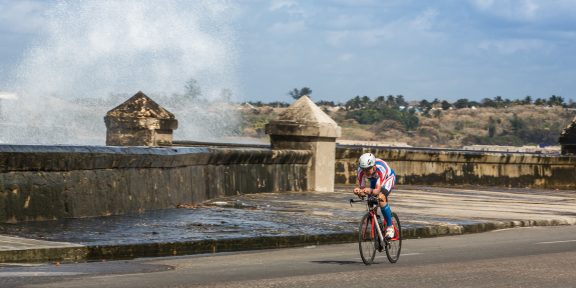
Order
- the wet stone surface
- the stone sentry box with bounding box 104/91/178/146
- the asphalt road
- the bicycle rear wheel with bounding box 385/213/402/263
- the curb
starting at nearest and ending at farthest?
the asphalt road → the curb → the bicycle rear wheel with bounding box 385/213/402/263 → the wet stone surface → the stone sentry box with bounding box 104/91/178/146

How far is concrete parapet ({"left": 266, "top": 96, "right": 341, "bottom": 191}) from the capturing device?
25375 mm

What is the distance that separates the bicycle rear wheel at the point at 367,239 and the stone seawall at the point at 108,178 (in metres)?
4.31

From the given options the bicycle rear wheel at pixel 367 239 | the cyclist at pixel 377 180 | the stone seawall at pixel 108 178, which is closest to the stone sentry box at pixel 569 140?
the stone seawall at pixel 108 178

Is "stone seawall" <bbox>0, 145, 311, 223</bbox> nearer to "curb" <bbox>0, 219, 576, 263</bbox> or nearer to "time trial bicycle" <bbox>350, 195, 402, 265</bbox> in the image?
"curb" <bbox>0, 219, 576, 263</bbox>

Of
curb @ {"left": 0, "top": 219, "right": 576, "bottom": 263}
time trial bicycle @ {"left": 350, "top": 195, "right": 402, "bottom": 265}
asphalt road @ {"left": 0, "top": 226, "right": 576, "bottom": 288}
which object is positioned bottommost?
asphalt road @ {"left": 0, "top": 226, "right": 576, "bottom": 288}

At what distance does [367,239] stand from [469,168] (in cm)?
1943

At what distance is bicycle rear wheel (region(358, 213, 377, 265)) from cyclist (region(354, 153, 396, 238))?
0.62 ft

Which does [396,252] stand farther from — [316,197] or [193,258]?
[316,197]

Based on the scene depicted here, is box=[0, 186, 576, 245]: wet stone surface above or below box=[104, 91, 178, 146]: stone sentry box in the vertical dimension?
below

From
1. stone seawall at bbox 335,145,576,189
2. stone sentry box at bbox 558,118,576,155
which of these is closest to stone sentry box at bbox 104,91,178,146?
stone seawall at bbox 335,145,576,189

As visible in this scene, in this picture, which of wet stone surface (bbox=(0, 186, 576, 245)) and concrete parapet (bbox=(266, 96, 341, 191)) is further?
concrete parapet (bbox=(266, 96, 341, 191))

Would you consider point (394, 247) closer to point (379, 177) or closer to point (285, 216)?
point (379, 177)

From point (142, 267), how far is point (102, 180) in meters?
4.46

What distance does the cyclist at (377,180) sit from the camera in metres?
14.4
